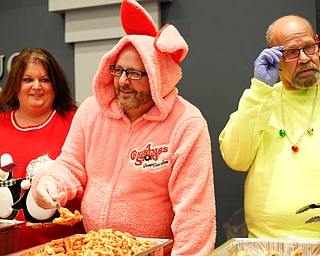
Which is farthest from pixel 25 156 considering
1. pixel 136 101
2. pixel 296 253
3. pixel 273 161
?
pixel 296 253

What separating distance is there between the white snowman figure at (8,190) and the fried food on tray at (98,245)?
621 mm

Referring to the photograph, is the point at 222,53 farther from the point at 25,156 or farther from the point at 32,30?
the point at 32,30

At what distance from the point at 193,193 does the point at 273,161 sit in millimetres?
307

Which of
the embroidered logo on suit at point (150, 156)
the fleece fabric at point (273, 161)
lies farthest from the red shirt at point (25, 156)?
the fleece fabric at point (273, 161)

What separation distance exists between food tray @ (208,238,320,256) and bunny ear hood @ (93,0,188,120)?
56cm

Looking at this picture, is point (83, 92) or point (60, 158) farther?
point (83, 92)

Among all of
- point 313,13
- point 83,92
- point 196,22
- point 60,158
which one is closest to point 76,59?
point 83,92

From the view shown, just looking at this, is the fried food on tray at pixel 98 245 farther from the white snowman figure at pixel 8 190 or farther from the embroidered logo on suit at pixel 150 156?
the white snowman figure at pixel 8 190

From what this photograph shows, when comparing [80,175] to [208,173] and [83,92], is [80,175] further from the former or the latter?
[83,92]

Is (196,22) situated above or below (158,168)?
above

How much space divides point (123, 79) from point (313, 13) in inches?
42.3

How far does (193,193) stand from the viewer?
1.66 meters

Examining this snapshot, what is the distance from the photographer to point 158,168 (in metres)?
1.71

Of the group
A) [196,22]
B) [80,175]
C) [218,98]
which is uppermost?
[196,22]
